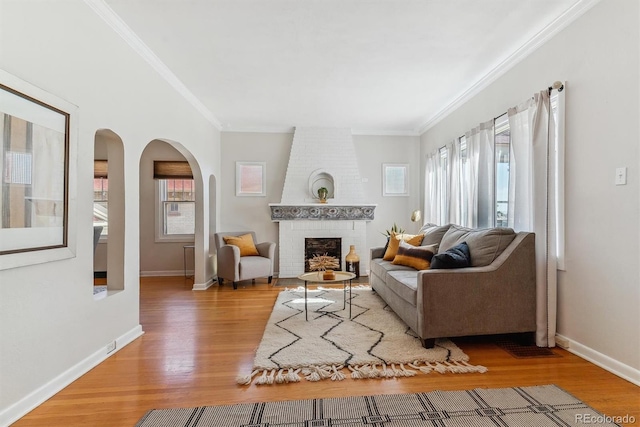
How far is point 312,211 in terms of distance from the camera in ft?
18.6

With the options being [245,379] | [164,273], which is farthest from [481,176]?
[164,273]

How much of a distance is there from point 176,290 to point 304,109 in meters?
3.28

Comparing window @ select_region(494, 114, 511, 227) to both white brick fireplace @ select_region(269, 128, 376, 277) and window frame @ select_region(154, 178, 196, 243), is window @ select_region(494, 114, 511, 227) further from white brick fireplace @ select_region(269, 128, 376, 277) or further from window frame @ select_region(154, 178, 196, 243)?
window frame @ select_region(154, 178, 196, 243)

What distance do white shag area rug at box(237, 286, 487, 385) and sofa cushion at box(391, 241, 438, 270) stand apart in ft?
1.90

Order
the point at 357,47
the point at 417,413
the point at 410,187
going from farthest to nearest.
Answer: the point at 410,187
the point at 357,47
the point at 417,413

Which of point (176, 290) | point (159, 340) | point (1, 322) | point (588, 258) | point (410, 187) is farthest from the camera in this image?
point (410, 187)

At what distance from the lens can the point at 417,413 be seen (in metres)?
1.75

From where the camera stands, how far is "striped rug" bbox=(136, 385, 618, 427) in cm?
168

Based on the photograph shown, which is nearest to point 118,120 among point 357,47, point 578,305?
point 357,47

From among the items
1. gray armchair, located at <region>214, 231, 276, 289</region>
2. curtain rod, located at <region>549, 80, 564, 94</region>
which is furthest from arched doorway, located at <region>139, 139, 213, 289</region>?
curtain rod, located at <region>549, 80, 564, 94</region>

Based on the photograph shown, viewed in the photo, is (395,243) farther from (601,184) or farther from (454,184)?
(601,184)

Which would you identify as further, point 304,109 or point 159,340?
point 304,109

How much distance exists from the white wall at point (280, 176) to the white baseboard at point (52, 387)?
10.9 ft

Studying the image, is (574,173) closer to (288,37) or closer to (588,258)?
(588,258)
